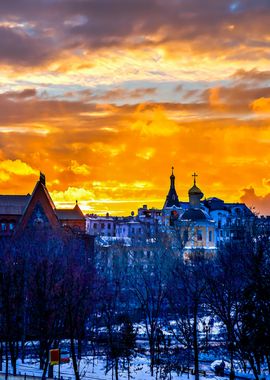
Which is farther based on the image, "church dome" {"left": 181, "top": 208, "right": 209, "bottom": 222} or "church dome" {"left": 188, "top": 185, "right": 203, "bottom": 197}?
"church dome" {"left": 188, "top": 185, "right": 203, "bottom": 197}

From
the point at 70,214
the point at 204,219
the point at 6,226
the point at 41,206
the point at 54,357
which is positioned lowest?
the point at 54,357

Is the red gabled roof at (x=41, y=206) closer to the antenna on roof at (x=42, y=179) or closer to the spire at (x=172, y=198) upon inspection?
the antenna on roof at (x=42, y=179)

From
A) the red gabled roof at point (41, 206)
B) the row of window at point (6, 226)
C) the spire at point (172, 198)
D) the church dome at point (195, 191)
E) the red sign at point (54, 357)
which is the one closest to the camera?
the red sign at point (54, 357)

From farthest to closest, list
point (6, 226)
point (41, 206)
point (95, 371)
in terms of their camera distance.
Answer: point (6, 226) < point (41, 206) < point (95, 371)

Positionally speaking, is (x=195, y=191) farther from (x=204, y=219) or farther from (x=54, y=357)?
(x=54, y=357)

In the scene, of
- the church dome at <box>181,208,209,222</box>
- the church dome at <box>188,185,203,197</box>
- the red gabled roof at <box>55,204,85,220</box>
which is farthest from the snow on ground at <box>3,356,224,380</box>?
the church dome at <box>188,185,203,197</box>

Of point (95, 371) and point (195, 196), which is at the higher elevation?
point (195, 196)

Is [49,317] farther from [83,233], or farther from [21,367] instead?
[83,233]

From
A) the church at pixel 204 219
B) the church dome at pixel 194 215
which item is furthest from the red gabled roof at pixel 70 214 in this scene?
the church dome at pixel 194 215

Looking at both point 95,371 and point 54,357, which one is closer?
point 54,357

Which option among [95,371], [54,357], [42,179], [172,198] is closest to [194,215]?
[172,198]

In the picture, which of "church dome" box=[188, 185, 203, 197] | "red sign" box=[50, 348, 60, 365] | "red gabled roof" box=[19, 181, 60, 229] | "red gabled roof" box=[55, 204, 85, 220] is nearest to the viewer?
"red sign" box=[50, 348, 60, 365]

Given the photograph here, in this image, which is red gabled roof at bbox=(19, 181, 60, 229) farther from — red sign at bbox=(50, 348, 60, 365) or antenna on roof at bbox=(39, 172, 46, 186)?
red sign at bbox=(50, 348, 60, 365)

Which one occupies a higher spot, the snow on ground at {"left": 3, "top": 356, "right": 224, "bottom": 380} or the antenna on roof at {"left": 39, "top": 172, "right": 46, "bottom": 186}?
the antenna on roof at {"left": 39, "top": 172, "right": 46, "bottom": 186}
